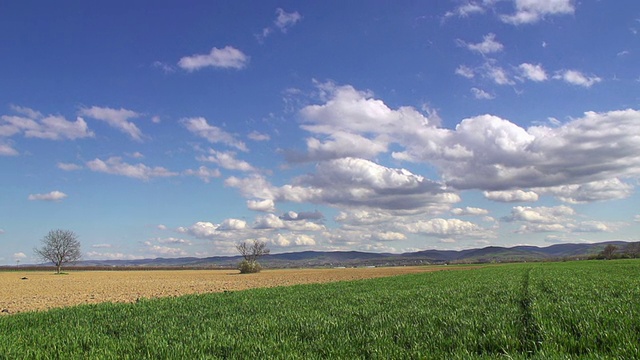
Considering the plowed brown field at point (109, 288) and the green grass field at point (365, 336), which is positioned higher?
the green grass field at point (365, 336)

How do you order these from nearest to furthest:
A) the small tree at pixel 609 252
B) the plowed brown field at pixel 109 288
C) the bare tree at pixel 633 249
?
the plowed brown field at pixel 109 288
the bare tree at pixel 633 249
the small tree at pixel 609 252

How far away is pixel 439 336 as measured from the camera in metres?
9.41

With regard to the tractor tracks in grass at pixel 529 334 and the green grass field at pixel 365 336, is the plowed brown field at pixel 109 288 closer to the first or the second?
the green grass field at pixel 365 336

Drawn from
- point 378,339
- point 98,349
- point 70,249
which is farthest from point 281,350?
point 70,249

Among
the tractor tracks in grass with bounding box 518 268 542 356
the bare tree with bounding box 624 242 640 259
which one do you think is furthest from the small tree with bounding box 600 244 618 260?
the tractor tracks in grass with bounding box 518 268 542 356

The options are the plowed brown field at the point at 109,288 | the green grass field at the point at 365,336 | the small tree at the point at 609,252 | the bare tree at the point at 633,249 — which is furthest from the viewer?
the small tree at the point at 609,252

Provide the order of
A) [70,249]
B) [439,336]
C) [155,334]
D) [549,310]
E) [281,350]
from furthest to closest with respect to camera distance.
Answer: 1. [70,249]
2. [549,310]
3. [155,334]
4. [439,336]
5. [281,350]

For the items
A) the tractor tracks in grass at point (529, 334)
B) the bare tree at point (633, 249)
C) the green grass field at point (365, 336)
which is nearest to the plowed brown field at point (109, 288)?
the green grass field at point (365, 336)

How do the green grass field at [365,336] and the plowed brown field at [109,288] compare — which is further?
the plowed brown field at [109,288]

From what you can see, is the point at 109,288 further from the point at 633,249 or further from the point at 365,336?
the point at 633,249

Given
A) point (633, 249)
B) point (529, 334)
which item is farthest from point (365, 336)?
point (633, 249)

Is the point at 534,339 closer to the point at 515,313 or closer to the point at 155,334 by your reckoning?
the point at 515,313

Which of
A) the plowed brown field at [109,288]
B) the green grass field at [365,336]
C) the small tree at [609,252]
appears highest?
the green grass field at [365,336]

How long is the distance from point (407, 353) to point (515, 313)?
6040 millimetres
